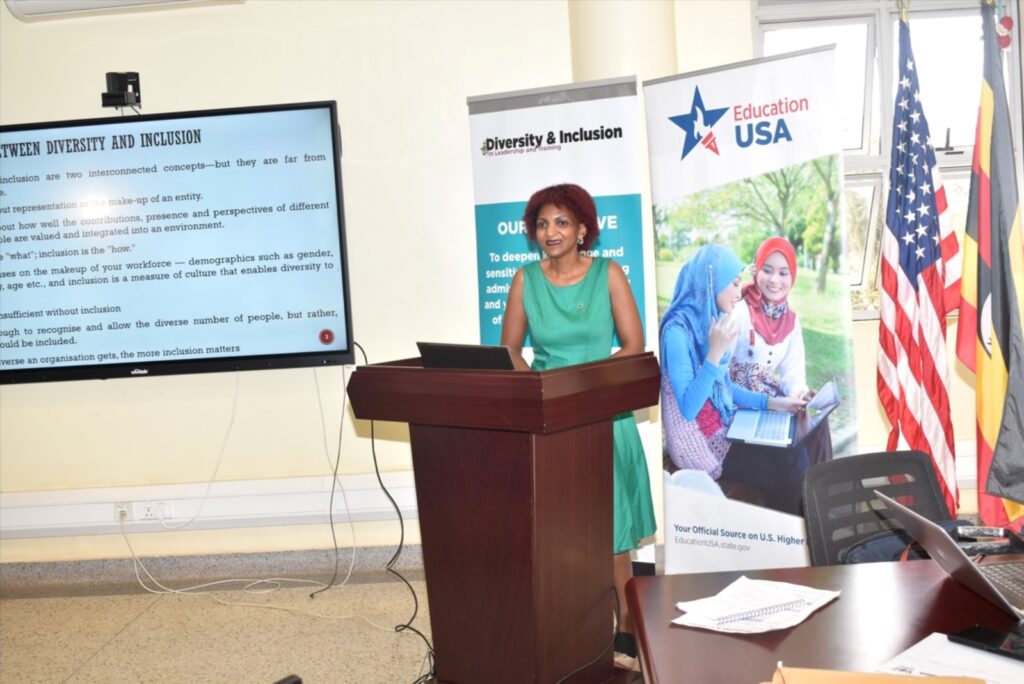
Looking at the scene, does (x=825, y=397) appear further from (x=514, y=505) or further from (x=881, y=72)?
(x=881, y=72)

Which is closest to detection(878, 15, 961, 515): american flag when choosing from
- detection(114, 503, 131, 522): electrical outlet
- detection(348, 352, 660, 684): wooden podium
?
detection(348, 352, 660, 684): wooden podium

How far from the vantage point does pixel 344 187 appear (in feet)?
15.4

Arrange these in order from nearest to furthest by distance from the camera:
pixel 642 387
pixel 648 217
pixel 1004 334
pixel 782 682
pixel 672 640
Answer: pixel 782 682 < pixel 672 640 < pixel 642 387 < pixel 1004 334 < pixel 648 217

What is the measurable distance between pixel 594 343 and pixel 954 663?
2.05 meters

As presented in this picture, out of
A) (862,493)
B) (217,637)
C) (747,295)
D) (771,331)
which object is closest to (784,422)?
(771,331)

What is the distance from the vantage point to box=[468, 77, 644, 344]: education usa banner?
3.98 metres

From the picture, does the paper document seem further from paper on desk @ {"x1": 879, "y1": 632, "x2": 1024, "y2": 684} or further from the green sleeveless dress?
paper on desk @ {"x1": 879, "y1": 632, "x2": 1024, "y2": 684}

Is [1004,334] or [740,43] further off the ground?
[740,43]

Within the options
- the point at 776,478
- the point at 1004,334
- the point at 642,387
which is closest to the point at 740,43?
the point at 1004,334

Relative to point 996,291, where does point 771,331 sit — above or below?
below

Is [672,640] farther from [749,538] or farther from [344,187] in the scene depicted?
[344,187]

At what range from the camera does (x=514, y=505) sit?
2447 mm

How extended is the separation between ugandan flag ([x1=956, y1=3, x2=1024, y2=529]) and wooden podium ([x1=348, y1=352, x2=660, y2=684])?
5.79 ft

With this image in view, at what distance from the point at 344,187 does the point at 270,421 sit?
48.1 inches
